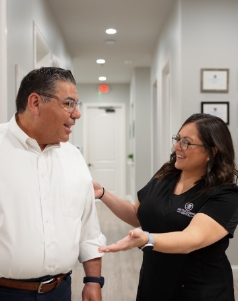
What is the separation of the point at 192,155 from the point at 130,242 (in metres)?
0.60

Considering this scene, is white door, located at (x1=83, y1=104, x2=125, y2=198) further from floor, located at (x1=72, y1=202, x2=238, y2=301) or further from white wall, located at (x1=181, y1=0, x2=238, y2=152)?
white wall, located at (x1=181, y1=0, x2=238, y2=152)

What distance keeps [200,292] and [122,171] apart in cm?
826

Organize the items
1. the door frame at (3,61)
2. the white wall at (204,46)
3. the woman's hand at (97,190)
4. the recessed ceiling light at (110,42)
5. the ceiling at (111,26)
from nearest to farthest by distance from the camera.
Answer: the woman's hand at (97,190) → the door frame at (3,61) → the white wall at (204,46) → the ceiling at (111,26) → the recessed ceiling light at (110,42)

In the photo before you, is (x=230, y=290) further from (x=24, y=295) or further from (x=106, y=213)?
(x=106, y=213)

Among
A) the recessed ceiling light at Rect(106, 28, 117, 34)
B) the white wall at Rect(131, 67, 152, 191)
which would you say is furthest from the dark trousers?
the white wall at Rect(131, 67, 152, 191)

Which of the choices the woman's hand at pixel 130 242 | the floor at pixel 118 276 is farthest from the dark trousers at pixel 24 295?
the floor at pixel 118 276

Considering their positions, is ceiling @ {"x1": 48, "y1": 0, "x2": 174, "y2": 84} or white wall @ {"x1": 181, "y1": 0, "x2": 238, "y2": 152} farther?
ceiling @ {"x1": 48, "y1": 0, "x2": 174, "y2": 84}

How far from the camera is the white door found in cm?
987

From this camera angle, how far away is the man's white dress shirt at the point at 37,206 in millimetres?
1405

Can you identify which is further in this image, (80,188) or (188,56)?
(188,56)

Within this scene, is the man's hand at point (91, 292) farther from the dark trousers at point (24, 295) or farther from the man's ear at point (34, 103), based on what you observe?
the man's ear at point (34, 103)

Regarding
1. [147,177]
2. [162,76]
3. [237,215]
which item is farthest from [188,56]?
[147,177]

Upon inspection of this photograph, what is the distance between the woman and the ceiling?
2943 mm

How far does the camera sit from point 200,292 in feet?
5.27
